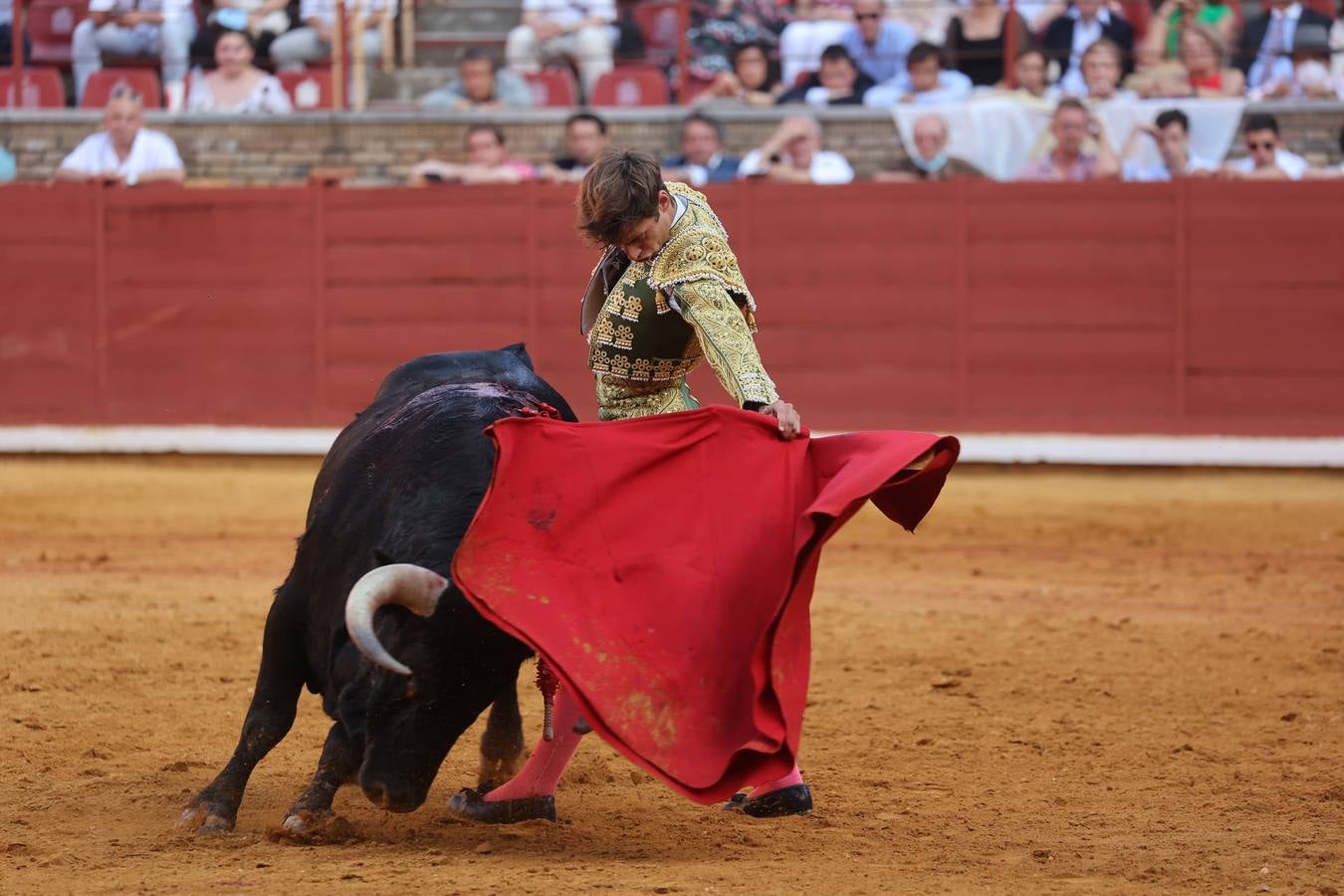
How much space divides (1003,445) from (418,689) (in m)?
6.14

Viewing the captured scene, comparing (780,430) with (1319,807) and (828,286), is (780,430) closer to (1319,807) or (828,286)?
(1319,807)

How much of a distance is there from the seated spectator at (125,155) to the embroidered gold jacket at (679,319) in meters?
6.33

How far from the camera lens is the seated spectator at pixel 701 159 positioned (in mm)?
8273

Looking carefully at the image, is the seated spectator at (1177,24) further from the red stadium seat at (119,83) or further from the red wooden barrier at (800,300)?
the red stadium seat at (119,83)

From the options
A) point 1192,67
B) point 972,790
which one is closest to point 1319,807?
point 972,790

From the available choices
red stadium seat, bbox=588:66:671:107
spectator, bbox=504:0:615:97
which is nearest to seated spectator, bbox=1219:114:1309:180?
red stadium seat, bbox=588:66:671:107

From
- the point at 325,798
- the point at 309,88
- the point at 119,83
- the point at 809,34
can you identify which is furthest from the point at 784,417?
the point at 119,83

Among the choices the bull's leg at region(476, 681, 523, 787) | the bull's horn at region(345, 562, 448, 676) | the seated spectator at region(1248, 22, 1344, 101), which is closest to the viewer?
the bull's horn at region(345, 562, 448, 676)

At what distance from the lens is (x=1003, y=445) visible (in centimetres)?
834

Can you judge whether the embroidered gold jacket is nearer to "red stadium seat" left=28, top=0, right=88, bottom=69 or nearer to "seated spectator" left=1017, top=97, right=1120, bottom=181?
"seated spectator" left=1017, top=97, right=1120, bottom=181

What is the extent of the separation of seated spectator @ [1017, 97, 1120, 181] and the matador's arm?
18.7 ft

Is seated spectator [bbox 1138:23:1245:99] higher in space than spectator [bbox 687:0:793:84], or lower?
lower

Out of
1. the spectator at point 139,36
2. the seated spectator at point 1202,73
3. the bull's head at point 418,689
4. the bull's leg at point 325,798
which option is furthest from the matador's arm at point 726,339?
the spectator at point 139,36

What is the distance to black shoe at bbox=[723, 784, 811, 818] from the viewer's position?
291 centimetres
